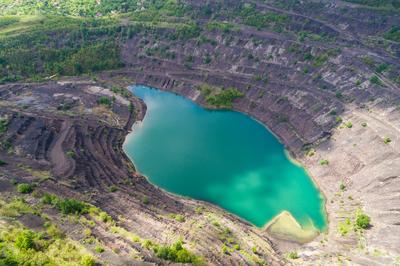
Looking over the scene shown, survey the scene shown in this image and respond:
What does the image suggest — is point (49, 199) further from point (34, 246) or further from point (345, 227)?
point (345, 227)

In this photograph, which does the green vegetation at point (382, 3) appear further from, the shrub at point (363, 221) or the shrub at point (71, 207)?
the shrub at point (71, 207)

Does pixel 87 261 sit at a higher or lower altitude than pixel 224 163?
higher

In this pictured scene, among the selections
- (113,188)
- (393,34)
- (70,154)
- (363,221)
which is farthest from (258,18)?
(363,221)

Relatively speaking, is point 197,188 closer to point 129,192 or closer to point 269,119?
point 129,192

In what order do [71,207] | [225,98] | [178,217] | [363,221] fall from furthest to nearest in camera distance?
[225,98] < [178,217] < [363,221] < [71,207]

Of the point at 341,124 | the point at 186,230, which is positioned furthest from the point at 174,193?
the point at 341,124

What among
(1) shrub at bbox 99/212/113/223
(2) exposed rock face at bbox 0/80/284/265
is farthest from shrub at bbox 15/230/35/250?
(1) shrub at bbox 99/212/113/223
